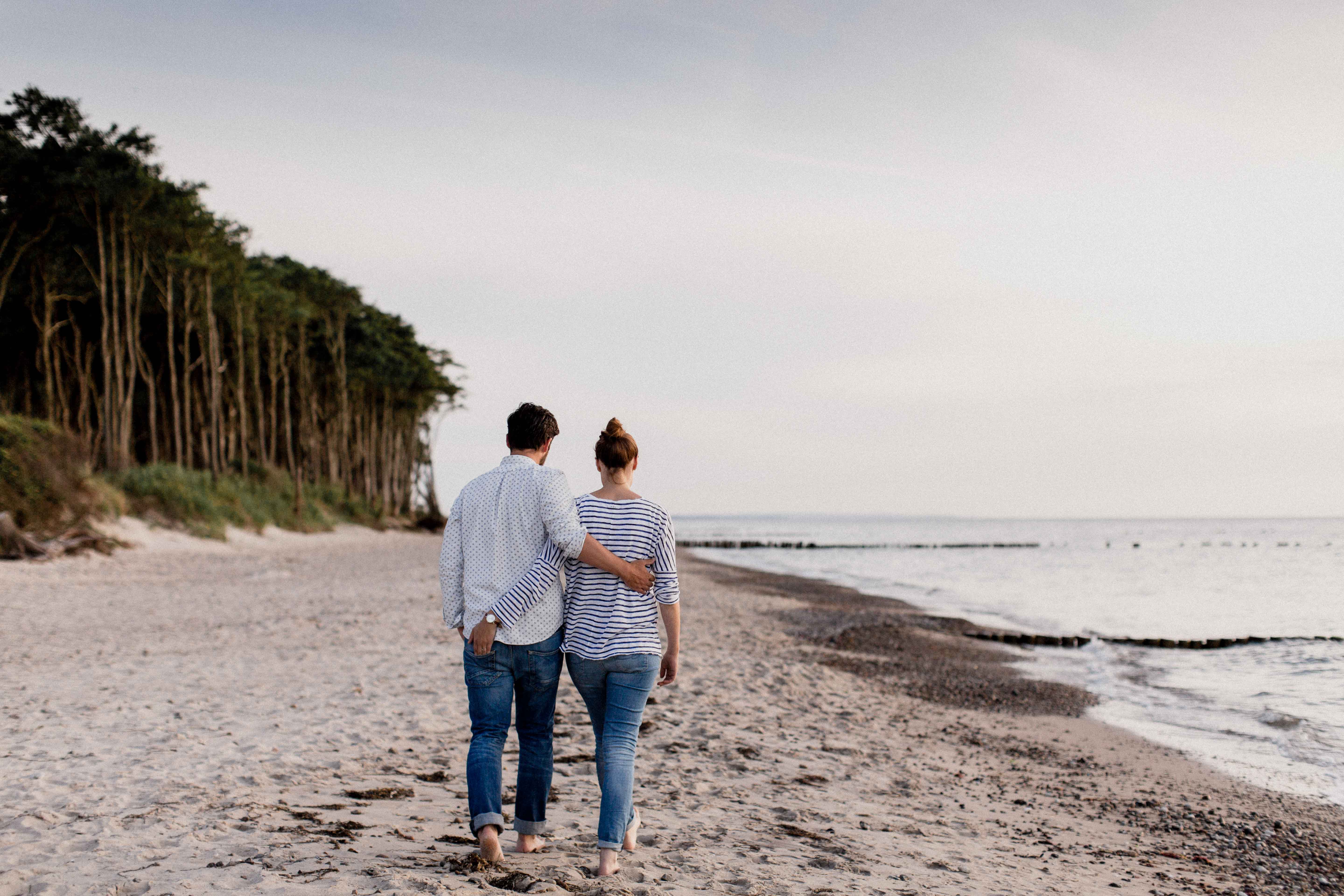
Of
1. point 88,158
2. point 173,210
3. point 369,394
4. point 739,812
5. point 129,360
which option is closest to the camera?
point 739,812

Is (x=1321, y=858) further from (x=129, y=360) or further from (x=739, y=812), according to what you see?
(x=129, y=360)

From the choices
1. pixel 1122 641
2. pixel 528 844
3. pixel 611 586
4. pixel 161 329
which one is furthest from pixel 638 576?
pixel 161 329

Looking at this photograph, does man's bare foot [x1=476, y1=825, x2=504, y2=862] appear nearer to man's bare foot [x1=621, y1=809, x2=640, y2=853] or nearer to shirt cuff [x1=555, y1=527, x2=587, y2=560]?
man's bare foot [x1=621, y1=809, x2=640, y2=853]

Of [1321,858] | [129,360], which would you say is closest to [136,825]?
[1321,858]

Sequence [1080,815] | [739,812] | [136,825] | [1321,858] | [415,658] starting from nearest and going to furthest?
[136,825], [739,812], [1321,858], [1080,815], [415,658]

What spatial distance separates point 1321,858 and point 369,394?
2326 inches

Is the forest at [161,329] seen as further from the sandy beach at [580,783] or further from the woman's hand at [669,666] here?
the woman's hand at [669,666]

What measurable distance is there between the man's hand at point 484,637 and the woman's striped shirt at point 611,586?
0.06m

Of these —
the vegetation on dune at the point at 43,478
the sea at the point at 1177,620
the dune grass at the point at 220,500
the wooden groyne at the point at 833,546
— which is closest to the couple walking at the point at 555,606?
the sea at the point at 1177,620

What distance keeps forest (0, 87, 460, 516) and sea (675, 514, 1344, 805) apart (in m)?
23.4

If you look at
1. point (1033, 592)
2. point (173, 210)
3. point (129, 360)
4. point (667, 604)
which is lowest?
point (1033, 592)

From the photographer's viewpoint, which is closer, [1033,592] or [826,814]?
[826,814]

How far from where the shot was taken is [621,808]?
3934 millimetres

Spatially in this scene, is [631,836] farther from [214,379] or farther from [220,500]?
[214,379]
